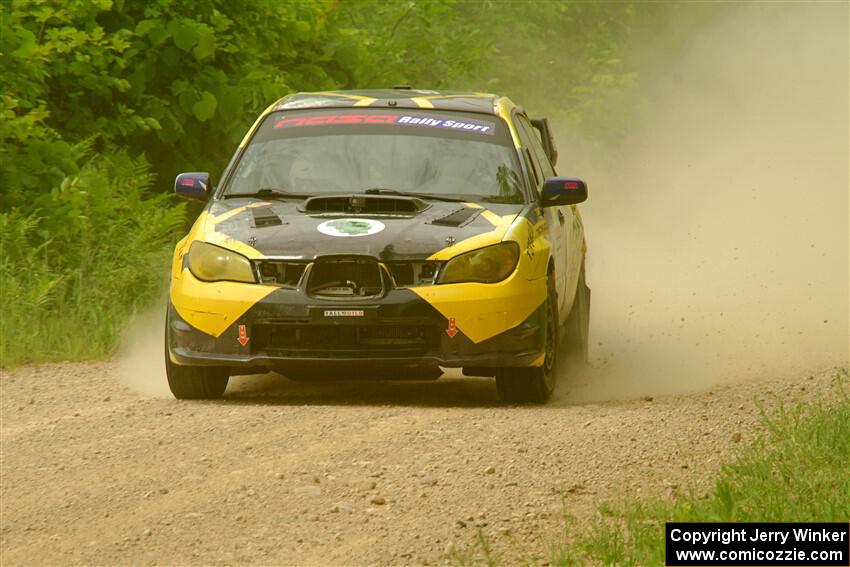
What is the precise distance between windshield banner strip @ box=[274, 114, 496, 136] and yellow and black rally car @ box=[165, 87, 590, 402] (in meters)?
0.31

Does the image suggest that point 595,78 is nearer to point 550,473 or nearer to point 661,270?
point 661,270

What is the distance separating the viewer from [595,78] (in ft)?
97.2

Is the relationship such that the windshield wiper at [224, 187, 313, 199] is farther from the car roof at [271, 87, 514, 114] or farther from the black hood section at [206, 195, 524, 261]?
the car roof at [271, 87, 514, 114]

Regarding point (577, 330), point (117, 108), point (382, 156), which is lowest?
point (577, 330)

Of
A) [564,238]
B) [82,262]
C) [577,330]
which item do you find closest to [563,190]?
[564,238]

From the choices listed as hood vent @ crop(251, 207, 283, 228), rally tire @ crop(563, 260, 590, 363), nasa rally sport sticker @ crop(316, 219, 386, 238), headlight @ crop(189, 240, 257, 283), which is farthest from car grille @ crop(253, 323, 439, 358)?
rally tire @ crop(563, 260, 590, 363)

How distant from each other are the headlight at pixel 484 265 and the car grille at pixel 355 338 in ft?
0.97

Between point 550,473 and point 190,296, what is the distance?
2623 millimetres

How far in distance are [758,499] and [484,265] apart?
112 inches

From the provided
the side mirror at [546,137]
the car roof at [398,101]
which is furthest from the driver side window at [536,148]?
the side mirror at [546,137]

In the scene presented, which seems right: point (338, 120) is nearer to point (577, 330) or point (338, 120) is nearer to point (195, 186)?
point (195, 186)

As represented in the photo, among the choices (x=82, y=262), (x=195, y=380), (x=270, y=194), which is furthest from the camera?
(x=82, y=262)

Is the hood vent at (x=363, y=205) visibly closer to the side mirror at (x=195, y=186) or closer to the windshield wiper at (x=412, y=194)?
the windshield wiper at (x=412, y=194)

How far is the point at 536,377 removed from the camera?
9656mm
